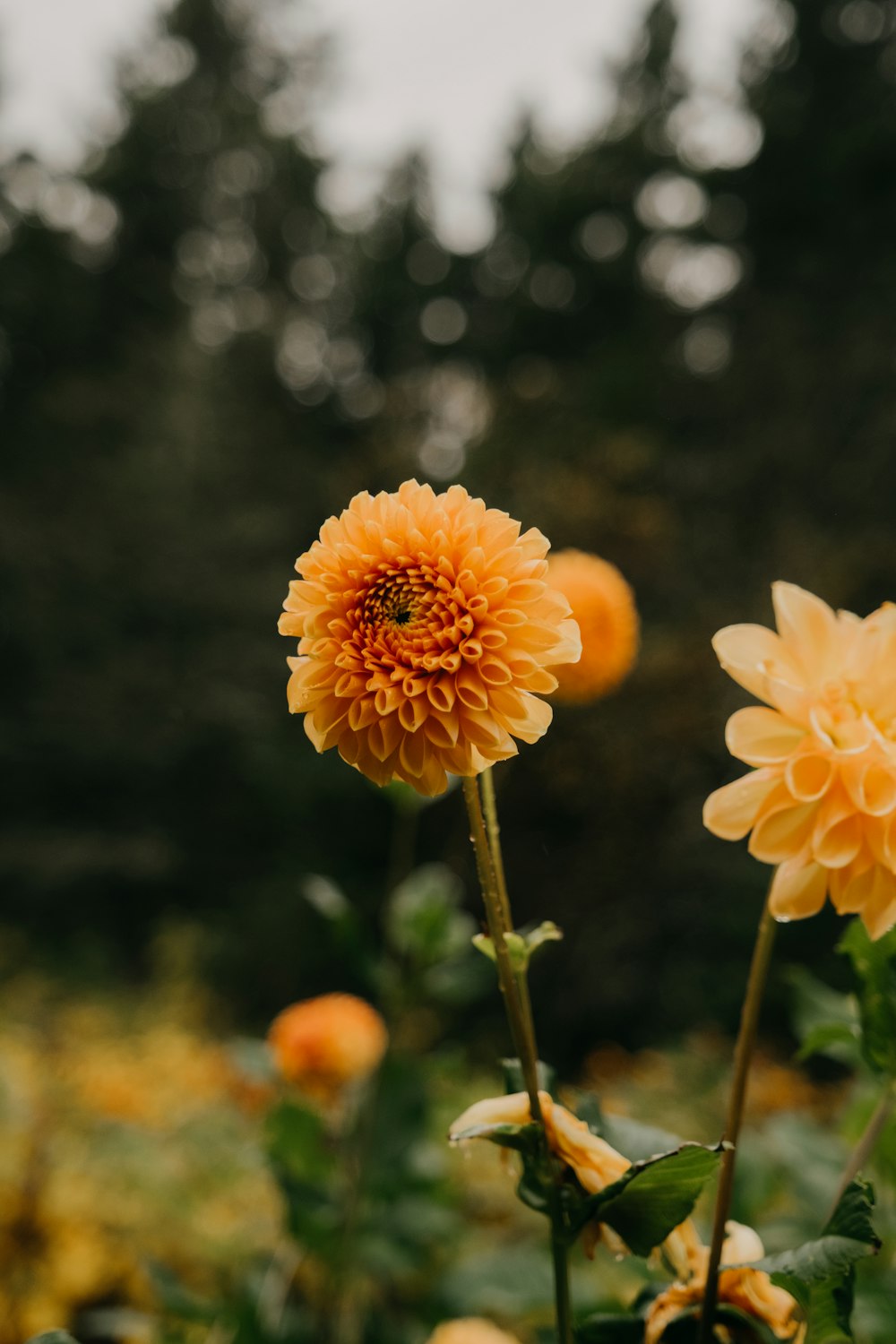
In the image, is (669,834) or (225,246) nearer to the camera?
(669,834)

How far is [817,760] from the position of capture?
490 millimetres

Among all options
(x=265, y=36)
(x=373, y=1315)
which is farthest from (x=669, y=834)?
(x=265, y=36)

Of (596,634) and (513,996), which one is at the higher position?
(596,634)

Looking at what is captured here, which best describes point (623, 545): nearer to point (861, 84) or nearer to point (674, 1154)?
point (861, 84)

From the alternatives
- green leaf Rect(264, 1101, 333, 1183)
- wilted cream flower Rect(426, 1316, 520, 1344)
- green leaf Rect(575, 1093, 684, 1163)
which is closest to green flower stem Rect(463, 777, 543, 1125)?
green leaf Rect(575, 1093, 684, 1163)

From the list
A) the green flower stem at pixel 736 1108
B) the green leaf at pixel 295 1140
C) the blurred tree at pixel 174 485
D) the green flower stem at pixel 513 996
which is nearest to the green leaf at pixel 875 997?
the green flower stem at pixel 736 1108

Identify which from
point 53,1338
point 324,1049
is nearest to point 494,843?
point 53,1338

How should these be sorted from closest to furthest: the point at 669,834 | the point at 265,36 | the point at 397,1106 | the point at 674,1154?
the point at 674,1154 → the point at 397,1106 → the point at 669,834 → the point at 265,36

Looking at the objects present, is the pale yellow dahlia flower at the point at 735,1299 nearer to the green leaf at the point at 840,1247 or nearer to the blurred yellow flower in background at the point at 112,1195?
the green leaf at the point at 840,1247

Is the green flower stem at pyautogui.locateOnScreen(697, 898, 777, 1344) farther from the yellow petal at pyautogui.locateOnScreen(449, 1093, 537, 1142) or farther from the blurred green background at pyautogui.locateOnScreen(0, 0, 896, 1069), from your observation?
the blurred green background at pyautogui.locateOnScreen(0, 0, 896, 1069)

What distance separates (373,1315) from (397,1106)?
42cm

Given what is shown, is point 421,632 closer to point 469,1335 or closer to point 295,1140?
point 469,1335

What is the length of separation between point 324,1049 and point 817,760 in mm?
1370

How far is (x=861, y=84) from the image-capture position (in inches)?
247
